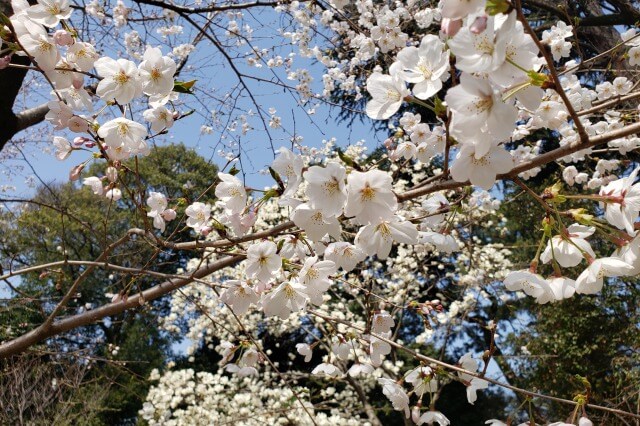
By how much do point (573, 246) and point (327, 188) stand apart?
1.62 feet

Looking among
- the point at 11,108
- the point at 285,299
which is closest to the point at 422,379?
the point at 285,299

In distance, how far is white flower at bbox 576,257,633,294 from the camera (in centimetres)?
91

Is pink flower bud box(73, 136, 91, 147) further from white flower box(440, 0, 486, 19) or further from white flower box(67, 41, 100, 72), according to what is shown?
white flower box(440, 0, 486, 19)

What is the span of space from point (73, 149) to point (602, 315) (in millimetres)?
6917

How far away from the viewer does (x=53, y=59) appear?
992 mm

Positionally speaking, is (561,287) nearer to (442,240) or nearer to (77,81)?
(442,240)

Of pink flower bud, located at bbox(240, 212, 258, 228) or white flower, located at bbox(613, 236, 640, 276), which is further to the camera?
pink flower bud, located at bbox(240, 212, 258, 228)

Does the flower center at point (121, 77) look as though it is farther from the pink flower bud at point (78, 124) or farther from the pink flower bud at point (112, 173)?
the pink flower bud at point (112, 173)

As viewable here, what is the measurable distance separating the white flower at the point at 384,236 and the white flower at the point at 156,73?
542mm

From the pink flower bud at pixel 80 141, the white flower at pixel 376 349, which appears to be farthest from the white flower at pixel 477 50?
the white flower at pixel 376 349

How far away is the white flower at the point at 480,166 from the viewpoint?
0.79 metres

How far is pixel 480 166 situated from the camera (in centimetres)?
81

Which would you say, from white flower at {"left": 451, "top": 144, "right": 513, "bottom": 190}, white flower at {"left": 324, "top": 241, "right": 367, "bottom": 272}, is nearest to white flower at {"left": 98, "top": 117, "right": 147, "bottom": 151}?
white flower at {"left": 324, "top": 241, "right": 367, "bottom": 272}

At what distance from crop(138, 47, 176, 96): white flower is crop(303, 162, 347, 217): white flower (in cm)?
46
